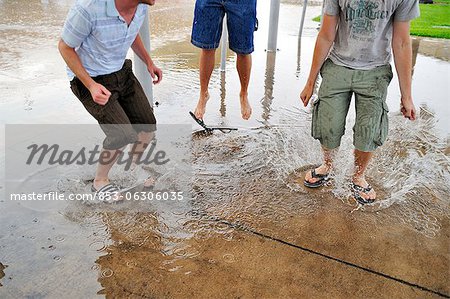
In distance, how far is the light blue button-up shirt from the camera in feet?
7.61

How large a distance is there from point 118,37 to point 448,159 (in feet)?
9.17

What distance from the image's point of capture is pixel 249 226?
2564 mm

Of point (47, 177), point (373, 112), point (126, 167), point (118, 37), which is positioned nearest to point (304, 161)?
point (373, 112)

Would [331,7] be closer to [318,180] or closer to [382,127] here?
[382,127]

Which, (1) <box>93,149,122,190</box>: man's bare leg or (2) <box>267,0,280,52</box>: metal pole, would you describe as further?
(2) <box>267,0,280,52</box>: metal pole

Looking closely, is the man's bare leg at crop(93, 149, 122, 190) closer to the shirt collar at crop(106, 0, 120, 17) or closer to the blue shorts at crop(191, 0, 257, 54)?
the shirt collar at crop(106, 0, 120, 17)

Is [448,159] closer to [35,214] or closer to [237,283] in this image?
[237,283]

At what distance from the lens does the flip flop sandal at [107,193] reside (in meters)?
2.77

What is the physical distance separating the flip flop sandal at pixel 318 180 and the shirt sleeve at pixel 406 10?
119 cm

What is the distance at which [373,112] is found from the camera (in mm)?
2781

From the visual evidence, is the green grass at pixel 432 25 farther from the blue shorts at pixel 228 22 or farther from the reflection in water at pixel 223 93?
the blue shorts at pixel 228 22

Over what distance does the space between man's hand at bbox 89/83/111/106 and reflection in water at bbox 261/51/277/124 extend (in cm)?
201

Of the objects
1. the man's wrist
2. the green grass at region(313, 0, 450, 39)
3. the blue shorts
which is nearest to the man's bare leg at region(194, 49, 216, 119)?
the blue shorts

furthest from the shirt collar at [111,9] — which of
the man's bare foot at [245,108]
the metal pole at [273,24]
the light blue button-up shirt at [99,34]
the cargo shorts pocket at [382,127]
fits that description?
the metal pole at [273,24]
